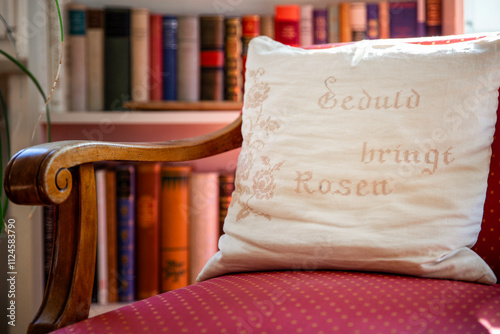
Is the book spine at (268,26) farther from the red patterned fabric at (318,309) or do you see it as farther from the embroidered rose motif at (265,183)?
the red patterned fabric at (318,309)

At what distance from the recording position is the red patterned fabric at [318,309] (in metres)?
0.49

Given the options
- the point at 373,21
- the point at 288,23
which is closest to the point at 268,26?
the point at 288,23

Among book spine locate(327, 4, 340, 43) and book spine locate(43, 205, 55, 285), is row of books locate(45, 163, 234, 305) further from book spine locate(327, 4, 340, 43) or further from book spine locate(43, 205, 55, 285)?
book spine locate(327, 4, 340, 43)

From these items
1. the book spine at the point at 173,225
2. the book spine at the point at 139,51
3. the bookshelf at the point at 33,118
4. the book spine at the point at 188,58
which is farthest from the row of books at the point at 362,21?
the book spine at the point at 173,225

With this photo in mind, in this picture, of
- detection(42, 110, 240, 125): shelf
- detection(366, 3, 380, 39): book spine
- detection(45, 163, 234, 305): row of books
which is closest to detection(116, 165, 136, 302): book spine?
detection(45, 163, 234, 305): row of books

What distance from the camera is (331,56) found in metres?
0.76

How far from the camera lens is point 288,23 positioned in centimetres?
127

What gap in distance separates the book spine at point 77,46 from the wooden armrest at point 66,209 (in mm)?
714

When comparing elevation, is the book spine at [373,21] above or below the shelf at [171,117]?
above

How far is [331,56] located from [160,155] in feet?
1.07

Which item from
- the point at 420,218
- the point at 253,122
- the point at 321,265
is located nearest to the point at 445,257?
the point at 420,218

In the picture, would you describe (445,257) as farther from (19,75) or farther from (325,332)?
(19,75)

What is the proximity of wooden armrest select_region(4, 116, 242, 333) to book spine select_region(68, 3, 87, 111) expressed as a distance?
0.71 m

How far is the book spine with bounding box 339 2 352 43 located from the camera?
1257mm
